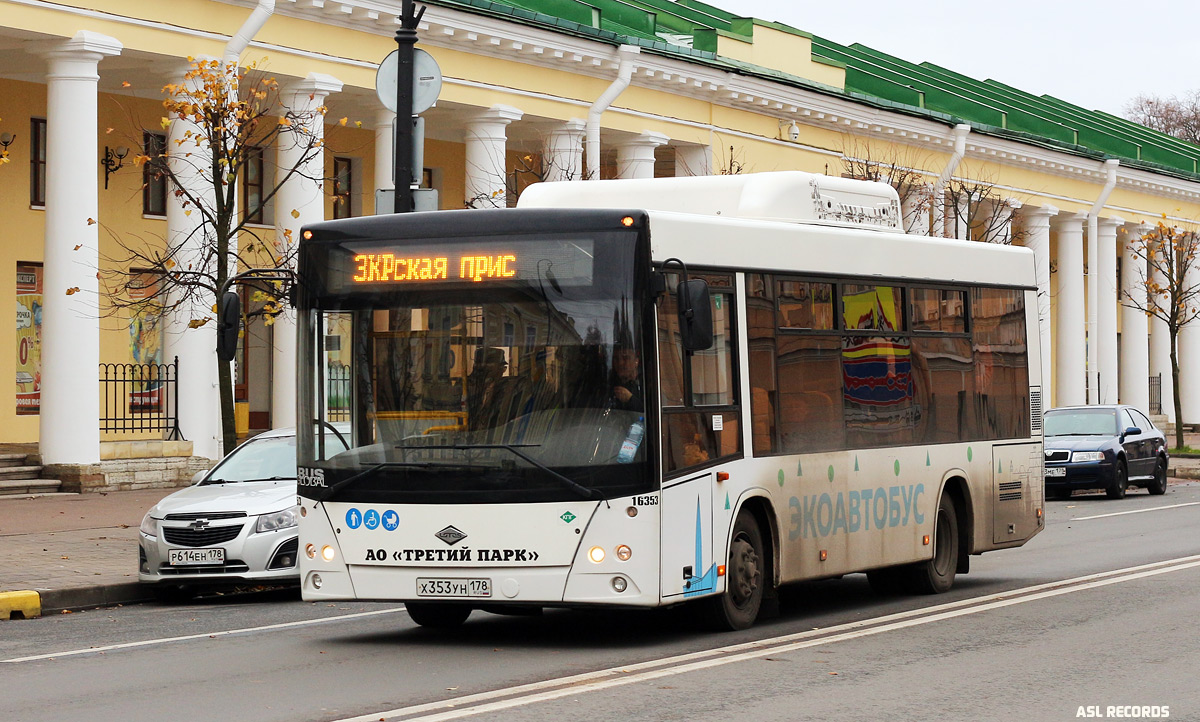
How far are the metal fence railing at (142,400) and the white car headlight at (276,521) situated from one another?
474 inches

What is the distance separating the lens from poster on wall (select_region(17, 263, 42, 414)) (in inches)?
1145

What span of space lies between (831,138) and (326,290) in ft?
101

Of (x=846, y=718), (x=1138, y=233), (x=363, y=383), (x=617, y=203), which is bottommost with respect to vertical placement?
(x=846, y=718)

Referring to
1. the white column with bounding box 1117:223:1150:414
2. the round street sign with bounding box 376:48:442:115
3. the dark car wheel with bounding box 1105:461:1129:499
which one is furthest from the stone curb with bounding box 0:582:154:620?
the white column with bounding box 1117:223:1150:414

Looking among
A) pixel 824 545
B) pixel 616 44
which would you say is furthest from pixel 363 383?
pixel 616 44

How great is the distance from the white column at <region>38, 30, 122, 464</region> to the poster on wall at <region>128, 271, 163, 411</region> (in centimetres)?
121

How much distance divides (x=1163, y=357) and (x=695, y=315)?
5269 centimetres

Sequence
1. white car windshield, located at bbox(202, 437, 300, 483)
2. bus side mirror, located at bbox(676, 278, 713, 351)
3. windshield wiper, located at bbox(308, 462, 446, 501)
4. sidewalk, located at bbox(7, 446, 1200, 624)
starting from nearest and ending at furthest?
bus side mirror, located at bbox(676, 278, 713, 351), windshield wiper, located at bbox(308, 462, 446, 501), sidewalk, located at bbox(7, 446, 1200, 624), white car windshield, located at bbox(202, 437, 300, 483)

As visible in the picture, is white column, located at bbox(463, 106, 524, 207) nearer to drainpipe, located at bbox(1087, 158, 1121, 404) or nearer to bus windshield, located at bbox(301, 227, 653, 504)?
bus windshield, located at bbox(301, 227, 653, 504)

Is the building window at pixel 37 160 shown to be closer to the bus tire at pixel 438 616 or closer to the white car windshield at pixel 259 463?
the white car windshield at pixel 259 463

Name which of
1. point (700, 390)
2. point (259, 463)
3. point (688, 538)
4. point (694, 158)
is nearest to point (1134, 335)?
point (694, 158)

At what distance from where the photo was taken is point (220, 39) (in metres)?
27.0

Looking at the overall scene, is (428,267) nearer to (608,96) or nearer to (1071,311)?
(608,96)

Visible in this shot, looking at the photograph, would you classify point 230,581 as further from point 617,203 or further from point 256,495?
point 617,203
